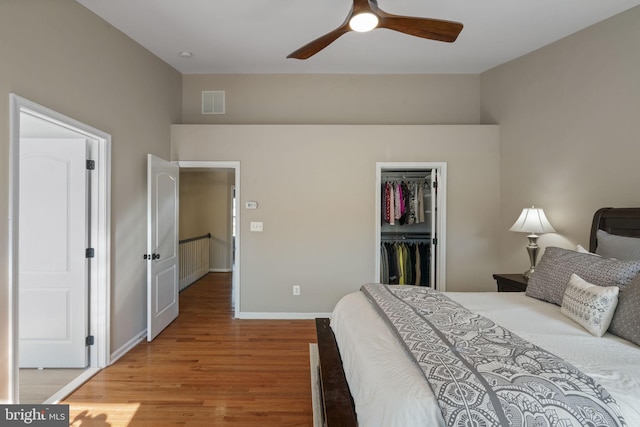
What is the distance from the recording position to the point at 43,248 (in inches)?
106

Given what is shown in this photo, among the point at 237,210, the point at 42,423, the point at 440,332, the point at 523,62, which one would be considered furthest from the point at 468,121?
the point at 42,423

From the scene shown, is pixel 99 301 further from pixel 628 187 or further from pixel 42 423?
pixel 628 187

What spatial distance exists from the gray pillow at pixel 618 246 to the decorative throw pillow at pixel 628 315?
506 mm

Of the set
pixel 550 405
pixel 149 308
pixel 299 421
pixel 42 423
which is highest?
pixel 550 405

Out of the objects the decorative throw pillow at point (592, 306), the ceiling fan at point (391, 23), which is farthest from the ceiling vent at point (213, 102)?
the decorative throw pillow at point (592, 306)

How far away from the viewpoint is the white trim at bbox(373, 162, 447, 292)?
3.90m

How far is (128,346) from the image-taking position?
3119mm

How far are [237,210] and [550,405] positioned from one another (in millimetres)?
3439

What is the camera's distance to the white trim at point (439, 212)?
12.8 feet

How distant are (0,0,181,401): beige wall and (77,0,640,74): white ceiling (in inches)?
10.0

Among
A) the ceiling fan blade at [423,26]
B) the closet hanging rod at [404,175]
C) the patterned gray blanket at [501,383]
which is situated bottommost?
the patterned gray blanket at [501,383]

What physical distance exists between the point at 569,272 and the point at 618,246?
0.45m

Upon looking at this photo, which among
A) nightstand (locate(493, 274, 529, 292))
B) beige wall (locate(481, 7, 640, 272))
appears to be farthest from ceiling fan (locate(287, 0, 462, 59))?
nightstand (locate(493, 274, 529, 292))
